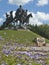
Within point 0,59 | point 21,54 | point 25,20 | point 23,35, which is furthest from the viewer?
point 25,20

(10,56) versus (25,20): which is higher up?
(10,56)

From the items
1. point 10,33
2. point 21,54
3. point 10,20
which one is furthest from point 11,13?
point 21,54

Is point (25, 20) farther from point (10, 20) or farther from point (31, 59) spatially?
point (31, 59)

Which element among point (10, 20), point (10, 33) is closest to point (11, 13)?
point (10, 20)

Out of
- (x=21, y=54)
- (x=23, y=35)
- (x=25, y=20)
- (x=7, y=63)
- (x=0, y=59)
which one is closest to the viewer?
(x=7, y=63)

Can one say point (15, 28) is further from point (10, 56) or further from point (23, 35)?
point (10, 56)

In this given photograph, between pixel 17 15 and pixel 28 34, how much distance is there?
26.1 ft

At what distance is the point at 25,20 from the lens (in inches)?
2235

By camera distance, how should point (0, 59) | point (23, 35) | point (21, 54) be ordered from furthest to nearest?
point (23, 35) < point (21, 54) < point (0, 59)

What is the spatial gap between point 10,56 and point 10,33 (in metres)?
47.7

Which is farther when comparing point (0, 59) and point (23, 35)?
point (23, 35)

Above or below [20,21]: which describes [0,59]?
above

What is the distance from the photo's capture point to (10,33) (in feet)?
167

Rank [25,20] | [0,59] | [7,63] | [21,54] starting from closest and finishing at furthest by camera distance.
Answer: [7,63], [0,59], [21,54], [25,20]
